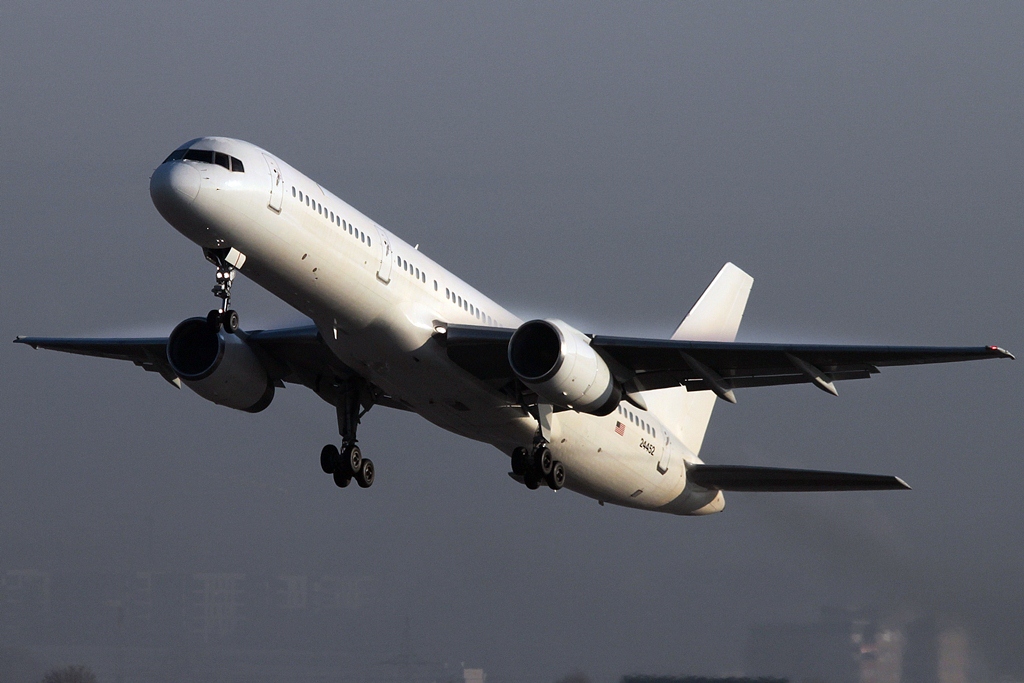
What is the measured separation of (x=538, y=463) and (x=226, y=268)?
8659 mm

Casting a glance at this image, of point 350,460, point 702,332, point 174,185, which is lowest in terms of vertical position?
point 350,460

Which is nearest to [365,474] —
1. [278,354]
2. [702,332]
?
[278,354]

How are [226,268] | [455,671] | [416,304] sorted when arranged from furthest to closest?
[455,671] → [416,304] → [226,268]

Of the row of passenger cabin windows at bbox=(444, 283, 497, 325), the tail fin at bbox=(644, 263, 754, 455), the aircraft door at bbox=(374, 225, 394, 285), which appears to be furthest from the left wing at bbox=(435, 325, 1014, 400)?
the tail fin at bbox=(644, 263, 754, 455)

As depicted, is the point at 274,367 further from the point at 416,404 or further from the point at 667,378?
the point at 667,378

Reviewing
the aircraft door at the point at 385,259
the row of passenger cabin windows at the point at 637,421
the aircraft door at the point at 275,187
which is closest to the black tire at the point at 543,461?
the row of passenger cabin windows at the point at 637,421

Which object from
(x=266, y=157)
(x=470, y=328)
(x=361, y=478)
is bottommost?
(x=361, y=478)

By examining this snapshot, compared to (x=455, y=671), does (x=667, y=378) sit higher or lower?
higher

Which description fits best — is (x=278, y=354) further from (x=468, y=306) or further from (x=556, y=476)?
(x=556, y=476)

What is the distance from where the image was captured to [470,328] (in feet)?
93.8

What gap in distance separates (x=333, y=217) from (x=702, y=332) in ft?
53.3

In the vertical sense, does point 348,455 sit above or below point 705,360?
below

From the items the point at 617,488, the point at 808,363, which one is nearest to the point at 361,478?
Answer: the point at 617,488

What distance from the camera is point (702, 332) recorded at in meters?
39.9
